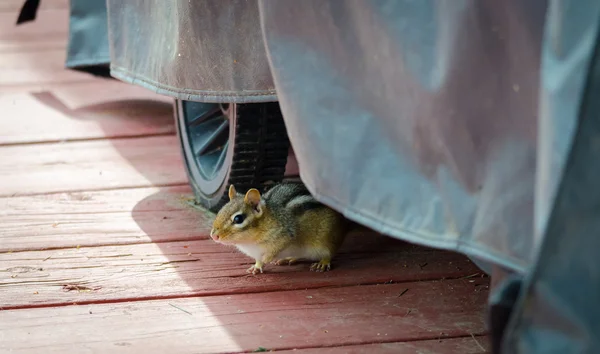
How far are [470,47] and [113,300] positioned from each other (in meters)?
1.06

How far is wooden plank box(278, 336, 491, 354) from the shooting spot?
171 cm

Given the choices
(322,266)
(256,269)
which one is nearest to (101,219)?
(256,269)

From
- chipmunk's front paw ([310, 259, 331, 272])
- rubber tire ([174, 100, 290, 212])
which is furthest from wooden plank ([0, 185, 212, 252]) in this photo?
chipmunk's front paw ([310, 259, 331, 272])

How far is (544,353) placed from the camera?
113 cm

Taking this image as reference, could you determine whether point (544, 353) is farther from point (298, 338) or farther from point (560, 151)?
point (298, 338)

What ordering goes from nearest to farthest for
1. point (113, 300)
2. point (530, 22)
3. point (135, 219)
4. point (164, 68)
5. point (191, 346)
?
point (530, 22) → point (191, 346) → point (113, 300) → point (164, 68) → point (135, 219)

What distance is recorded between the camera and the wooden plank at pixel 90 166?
111 inches

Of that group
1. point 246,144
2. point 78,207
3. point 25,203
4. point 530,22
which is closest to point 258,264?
point 246,144

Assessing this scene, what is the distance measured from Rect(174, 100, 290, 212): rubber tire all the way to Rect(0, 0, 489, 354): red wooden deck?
181 millimetres

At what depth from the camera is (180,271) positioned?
7.04ft

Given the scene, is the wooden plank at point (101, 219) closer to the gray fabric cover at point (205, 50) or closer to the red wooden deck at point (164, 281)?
the red wooden deck at point (164, 281)

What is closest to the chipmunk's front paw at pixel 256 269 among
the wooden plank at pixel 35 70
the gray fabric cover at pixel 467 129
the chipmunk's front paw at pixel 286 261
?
the chipmunk's front paw at pixel 286 261

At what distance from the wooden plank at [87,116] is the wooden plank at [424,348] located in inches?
72.4

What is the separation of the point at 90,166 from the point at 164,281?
103cm
